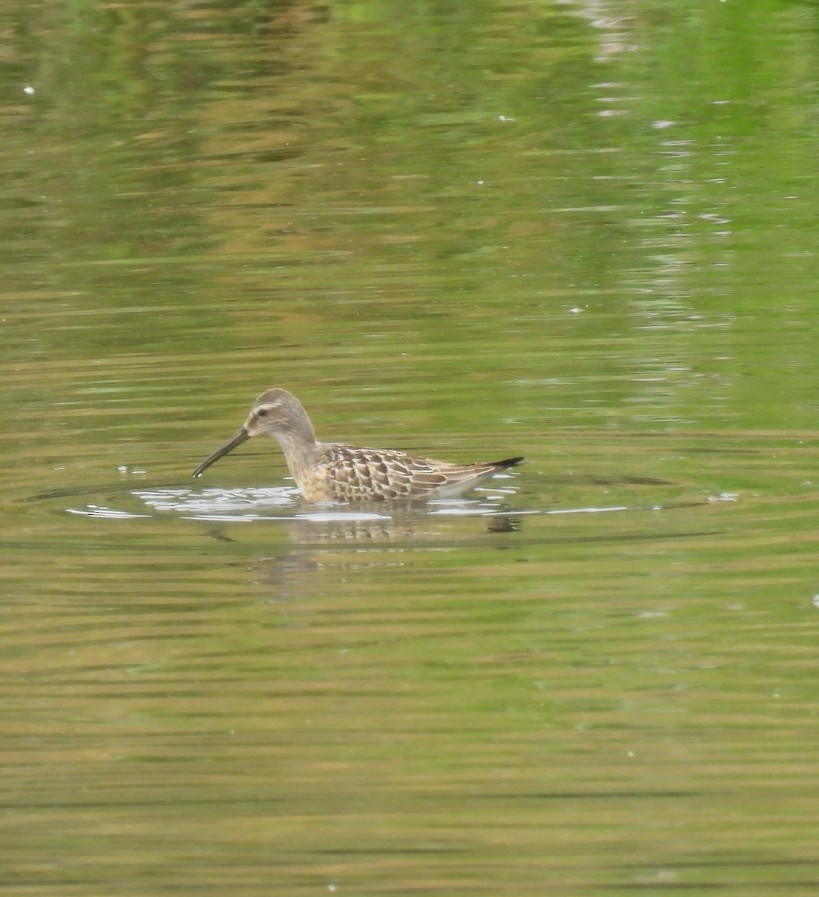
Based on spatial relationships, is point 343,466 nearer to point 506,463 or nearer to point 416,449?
point 416,449

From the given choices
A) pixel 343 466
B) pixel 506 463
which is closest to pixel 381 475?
pixel 343 466

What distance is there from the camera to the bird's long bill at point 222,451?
10.6 meters

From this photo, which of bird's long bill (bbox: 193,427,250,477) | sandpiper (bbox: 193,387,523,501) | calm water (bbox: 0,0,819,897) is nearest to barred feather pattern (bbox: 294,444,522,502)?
sandpiper (bbox: 193,387,523,501)

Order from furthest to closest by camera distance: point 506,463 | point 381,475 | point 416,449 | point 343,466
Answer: point 416,449, point 343,466, point 381,475, point 506,463

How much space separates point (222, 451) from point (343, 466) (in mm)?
620

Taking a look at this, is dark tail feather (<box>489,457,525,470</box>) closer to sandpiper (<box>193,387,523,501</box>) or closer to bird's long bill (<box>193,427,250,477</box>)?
sandpiper (<box>193,387,523,501</box>)

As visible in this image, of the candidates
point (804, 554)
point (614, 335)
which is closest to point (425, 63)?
point (614, 335)

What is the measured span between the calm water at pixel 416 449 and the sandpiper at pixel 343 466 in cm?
12

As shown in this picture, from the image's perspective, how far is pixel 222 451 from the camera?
35.3 ft

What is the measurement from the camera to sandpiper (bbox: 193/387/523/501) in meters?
10.1

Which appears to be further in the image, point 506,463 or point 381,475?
point 381,475

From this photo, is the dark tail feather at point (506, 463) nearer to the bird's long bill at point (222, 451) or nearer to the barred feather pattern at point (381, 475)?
the barred feather pattern at point (381, 475)

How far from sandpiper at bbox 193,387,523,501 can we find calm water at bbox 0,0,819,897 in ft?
0.38

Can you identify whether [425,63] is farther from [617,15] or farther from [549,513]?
[549,513]
